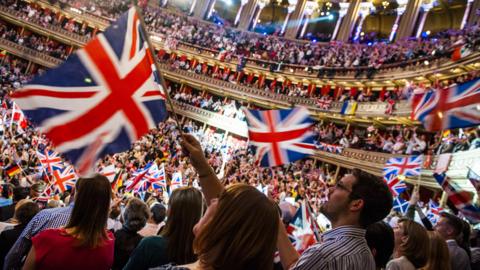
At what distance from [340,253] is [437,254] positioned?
1546 mm

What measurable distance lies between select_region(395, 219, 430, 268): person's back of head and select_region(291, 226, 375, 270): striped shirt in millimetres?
1080

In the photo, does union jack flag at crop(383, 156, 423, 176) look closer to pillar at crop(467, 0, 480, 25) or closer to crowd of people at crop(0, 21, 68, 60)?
pillar at crop(467, 0, 480, 25)

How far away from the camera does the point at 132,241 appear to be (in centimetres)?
405

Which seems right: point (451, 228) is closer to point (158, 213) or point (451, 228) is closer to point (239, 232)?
point (158, 213)

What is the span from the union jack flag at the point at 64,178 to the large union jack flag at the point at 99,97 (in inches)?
318

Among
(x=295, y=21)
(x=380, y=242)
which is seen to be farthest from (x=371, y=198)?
(x=295, y=21)

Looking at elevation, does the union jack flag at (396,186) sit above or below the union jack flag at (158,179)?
above

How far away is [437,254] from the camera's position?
3.86 metres

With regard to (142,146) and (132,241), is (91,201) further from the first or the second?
(142,146)

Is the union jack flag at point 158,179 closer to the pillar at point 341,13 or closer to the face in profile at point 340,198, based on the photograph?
the face in profile at point 340,198

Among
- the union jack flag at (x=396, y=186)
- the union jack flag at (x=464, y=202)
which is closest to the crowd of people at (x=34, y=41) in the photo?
the union jack flag at (x=396, y=186)

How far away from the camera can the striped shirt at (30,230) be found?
307 cm

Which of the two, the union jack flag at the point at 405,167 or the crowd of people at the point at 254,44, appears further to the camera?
the crowd of people at the point at 254,44

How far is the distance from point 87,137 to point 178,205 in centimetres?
144
